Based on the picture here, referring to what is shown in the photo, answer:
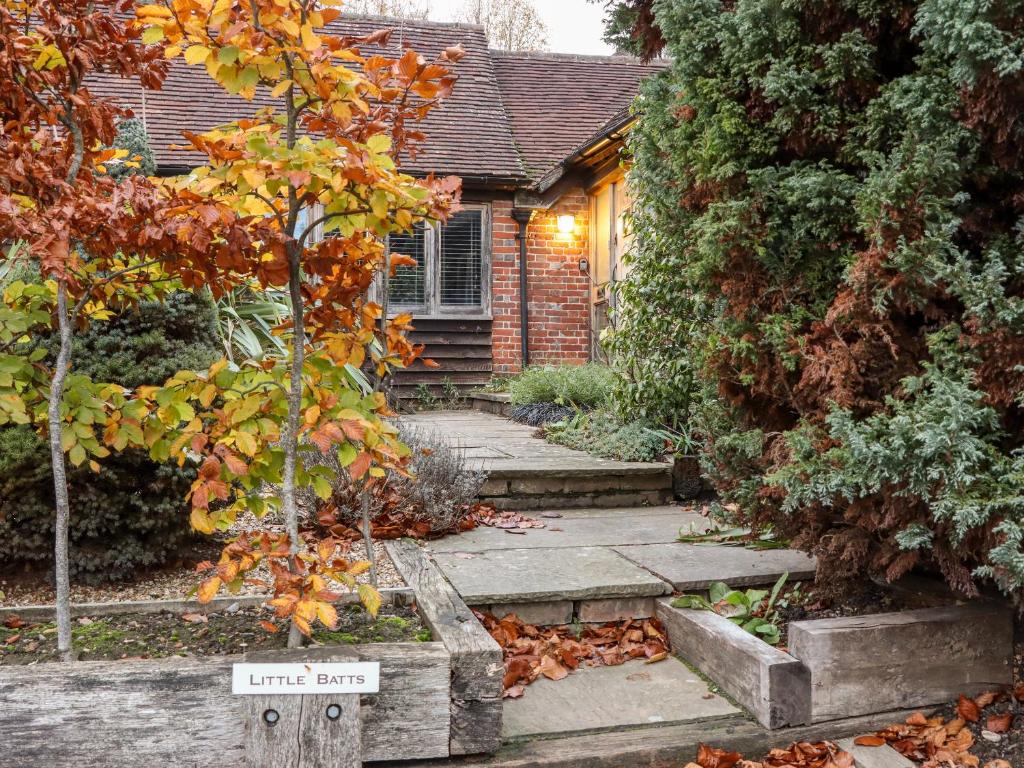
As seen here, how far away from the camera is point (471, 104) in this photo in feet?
37.4

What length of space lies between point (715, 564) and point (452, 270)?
7.66m

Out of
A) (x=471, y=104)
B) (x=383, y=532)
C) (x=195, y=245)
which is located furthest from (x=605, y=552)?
(x=471, y=104)

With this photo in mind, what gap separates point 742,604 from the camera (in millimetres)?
2965

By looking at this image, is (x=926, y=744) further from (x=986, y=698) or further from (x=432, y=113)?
(x=432, y=113)

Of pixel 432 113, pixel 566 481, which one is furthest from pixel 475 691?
pixel 432 113

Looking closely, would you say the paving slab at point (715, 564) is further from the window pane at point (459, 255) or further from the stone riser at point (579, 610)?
the window pane at point (459, 255)

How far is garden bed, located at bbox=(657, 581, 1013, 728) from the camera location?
2385 mm

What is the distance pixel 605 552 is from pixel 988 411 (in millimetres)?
1721

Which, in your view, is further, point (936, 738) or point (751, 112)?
point (751, 112)

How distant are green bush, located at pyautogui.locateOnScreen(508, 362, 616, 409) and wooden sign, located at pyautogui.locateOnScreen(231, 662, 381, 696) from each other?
16.9 feet

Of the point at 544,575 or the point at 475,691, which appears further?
the point at 544,575

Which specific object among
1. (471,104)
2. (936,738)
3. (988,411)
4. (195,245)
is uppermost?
(471,104)

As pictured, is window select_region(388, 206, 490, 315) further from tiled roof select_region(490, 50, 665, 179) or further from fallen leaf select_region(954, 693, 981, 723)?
fallen leaf select_region(954, 693, 981, 723)

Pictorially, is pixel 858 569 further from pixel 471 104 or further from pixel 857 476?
pixel 471 104
